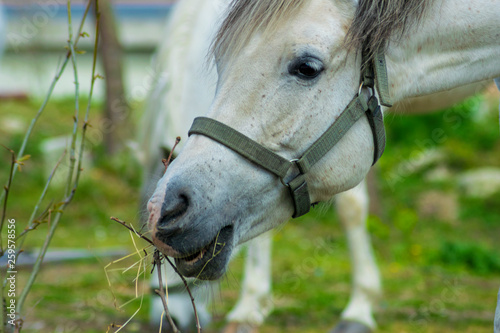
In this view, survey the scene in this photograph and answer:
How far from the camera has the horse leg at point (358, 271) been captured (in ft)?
11.3

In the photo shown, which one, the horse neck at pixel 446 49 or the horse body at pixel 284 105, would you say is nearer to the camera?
the horse body at pixel 284 105

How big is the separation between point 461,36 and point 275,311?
260 centimetres

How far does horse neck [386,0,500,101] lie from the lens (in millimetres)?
1853

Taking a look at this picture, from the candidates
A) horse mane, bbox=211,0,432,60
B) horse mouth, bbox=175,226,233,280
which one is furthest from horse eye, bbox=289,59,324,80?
horse mouth, bbox=175,226,233,280

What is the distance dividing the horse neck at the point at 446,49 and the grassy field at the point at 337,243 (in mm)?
612

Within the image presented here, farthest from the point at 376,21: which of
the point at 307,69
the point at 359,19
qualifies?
the point at 307,69

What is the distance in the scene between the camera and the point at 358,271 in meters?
3.70

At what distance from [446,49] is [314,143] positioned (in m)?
0.60

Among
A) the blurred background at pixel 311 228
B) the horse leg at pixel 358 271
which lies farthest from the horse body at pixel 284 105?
the horse leg at pixel 358 271

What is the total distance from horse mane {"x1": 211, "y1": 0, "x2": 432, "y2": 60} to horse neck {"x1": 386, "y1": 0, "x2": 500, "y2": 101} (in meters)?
0.06

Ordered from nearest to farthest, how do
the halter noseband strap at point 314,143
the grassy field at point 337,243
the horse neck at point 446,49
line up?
1. the halter noseband strap at point 314,143
2. the horse neck at point 446,49
3. the grassy field at point 337,243

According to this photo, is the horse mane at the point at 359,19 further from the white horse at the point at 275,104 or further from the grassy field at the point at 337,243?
the grassy field at the point at 337,243

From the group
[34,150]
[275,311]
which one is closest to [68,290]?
[275,311]

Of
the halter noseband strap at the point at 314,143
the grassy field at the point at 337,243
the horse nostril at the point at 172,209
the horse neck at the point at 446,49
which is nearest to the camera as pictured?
the horse nostril at the point at 172,209
